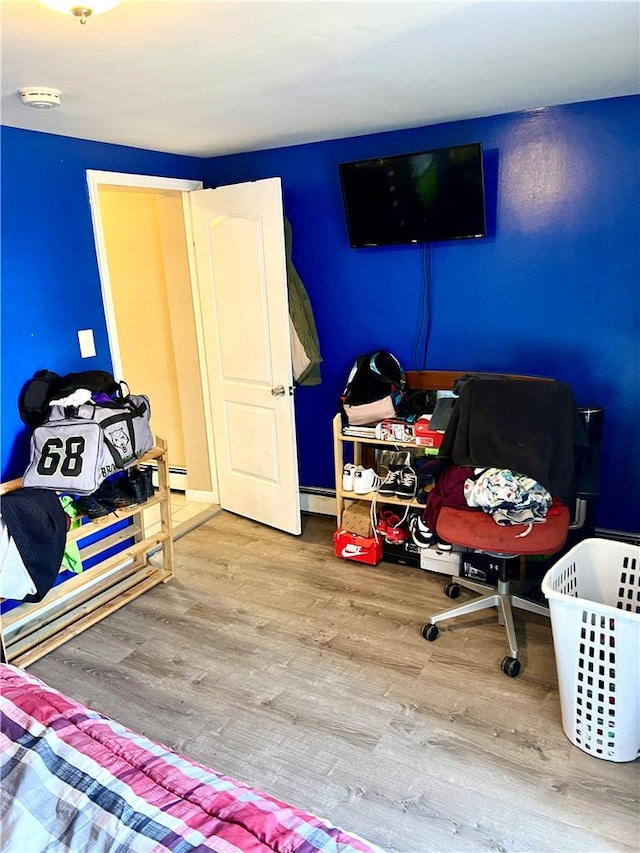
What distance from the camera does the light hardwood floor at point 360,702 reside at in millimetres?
1877

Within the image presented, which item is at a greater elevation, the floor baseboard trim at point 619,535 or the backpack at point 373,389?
the backpack at point 373,389

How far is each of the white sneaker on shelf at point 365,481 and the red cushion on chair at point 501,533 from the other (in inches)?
33.5

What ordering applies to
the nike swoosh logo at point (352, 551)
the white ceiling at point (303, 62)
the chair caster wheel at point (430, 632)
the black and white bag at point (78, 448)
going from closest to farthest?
1. the white ceiling at point (303, 62)
2. the black and white bag at point (78, 448)
3. the chair caster wheel at point (430, 632)
4. the nike swoosh logo at point (352, 551)

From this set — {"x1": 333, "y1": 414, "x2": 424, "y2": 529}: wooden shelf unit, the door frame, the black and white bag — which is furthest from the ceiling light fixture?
{"x1": 333, "y1": 414, "x2": 424, "y2": 529}: wooden shelf unit

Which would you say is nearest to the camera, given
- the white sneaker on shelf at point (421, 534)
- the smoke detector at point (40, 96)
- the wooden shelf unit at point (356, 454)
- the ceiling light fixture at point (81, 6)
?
the ceiling light fixture at point (81, 6)

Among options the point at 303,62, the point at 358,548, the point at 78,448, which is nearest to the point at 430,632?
the point at 358,548

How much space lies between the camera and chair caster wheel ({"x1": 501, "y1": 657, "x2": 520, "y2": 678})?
2422 mm

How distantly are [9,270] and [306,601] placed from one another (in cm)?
202

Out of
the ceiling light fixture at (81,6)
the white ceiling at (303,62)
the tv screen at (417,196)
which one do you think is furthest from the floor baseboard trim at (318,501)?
the ceiling light fixture at (81,6)

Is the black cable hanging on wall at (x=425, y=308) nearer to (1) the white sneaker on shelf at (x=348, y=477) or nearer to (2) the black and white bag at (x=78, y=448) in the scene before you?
(1) the white sneaker on shelf at (x=348, y=477)

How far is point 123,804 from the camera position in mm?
1134

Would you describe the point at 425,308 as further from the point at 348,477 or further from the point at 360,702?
the point at 360,702

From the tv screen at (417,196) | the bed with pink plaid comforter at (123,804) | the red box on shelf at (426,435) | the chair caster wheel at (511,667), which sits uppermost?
the tv screen at (417,196)

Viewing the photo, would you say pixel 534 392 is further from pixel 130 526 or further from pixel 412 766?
pixel 130 526
